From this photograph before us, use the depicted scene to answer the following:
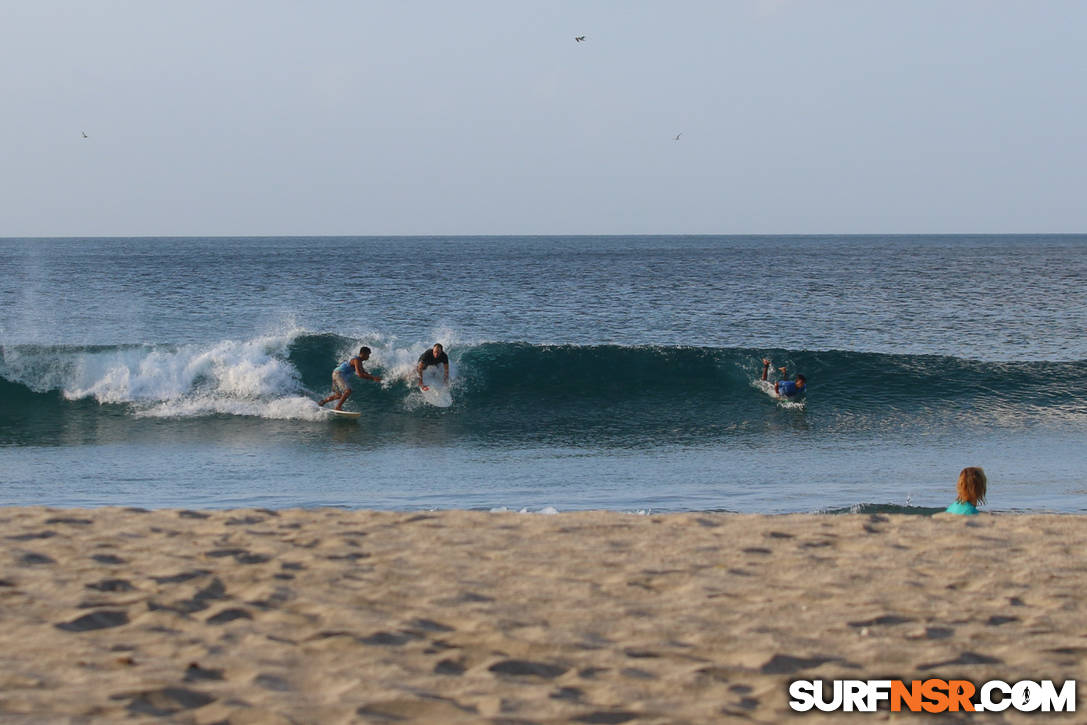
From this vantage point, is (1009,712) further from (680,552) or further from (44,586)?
(44,586)

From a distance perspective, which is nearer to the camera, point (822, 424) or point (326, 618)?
point (326, 618)

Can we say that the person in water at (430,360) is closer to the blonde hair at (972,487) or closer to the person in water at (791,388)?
the person in water at (791,388)

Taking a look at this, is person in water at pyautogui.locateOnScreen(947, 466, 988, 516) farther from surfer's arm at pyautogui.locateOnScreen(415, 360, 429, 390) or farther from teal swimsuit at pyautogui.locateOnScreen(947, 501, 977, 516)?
surfer's arm at pyautogui.locateOnScreen(415, 360, 429, 390)

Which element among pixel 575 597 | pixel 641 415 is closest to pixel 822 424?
pixel 641 415

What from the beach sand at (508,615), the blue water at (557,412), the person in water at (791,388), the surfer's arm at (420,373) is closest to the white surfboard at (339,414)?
the blue water at (557,412)

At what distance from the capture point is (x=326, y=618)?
504cm

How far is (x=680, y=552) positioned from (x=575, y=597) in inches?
47.3

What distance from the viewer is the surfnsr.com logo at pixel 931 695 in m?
4.14

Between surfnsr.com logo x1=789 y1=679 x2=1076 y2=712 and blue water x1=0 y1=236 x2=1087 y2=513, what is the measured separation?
5.83 m

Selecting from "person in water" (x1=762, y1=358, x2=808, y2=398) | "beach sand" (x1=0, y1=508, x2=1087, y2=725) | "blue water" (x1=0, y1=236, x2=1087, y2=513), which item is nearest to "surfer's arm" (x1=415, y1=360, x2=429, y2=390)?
"blue water" (x1=0, y1=236, x2=1087, y2=513)

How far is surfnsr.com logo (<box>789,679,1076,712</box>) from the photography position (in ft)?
13.6

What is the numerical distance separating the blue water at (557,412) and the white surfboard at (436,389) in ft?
1.00

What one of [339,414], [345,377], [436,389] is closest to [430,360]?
[436,389]

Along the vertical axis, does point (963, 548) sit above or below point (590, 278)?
below
